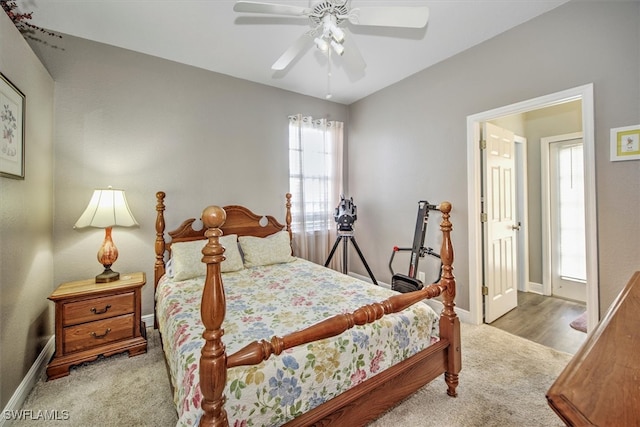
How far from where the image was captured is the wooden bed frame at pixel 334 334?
95 centimetres

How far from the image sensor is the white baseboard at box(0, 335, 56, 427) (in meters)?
1.55

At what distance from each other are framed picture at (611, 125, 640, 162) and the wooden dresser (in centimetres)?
167

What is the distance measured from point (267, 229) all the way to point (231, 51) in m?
1.97

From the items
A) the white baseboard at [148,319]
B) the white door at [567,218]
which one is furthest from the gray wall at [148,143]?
the white door at [567,218]

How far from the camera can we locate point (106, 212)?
225 cm

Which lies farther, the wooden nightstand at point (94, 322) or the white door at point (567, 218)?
the white door at point (567, 218)

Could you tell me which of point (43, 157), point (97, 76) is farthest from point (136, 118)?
point (43, 157)

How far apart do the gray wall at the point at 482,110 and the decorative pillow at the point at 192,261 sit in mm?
2051

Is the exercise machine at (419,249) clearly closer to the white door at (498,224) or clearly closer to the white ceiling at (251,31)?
the white door at (498,224)

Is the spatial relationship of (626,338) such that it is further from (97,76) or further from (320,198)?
(97,76)

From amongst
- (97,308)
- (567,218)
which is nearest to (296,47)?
(97,308)

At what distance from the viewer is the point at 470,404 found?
1693mm

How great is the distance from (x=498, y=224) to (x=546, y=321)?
44.3 inches

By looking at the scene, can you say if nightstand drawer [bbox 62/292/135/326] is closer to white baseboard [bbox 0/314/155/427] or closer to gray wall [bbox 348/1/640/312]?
white baseboard [bbox 0/314/155/427]
